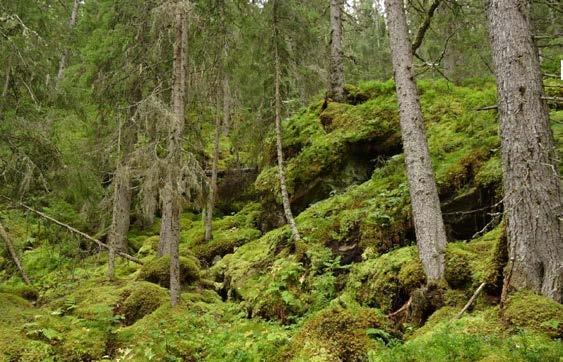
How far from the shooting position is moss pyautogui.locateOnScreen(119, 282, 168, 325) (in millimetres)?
9133

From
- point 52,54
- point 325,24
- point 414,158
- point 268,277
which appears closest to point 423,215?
point 414,158

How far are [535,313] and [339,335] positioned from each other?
7.24 ft

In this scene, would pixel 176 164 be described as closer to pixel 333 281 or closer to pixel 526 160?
pixel 333 281

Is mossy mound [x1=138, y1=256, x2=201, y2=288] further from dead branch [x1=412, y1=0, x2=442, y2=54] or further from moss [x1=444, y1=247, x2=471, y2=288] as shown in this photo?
dead branch [x1=412, y1=0, x2=442, y2=54]

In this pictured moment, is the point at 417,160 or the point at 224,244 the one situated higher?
the point at 417,160

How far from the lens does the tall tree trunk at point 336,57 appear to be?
13.9 meters

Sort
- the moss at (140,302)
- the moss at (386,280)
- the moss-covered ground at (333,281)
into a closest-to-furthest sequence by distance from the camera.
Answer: the moss-covered ground at (333,281) → the moss at (386,280) → the moss at (140,302)

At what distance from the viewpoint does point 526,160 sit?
5.47 metres

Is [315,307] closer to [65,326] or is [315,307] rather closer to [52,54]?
[65,326]

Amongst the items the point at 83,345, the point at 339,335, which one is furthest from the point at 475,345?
the point at 83,345

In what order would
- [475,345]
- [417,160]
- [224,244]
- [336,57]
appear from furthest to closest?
[224,244], [336,57], [417,160], [475,345]

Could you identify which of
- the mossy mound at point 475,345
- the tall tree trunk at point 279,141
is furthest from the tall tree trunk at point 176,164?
the mossy mound at point 475,345

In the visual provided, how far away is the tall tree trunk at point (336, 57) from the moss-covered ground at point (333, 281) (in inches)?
16.9

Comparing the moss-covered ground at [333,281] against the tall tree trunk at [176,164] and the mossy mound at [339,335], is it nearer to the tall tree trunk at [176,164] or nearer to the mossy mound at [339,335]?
the mossy mound at [339,335]
